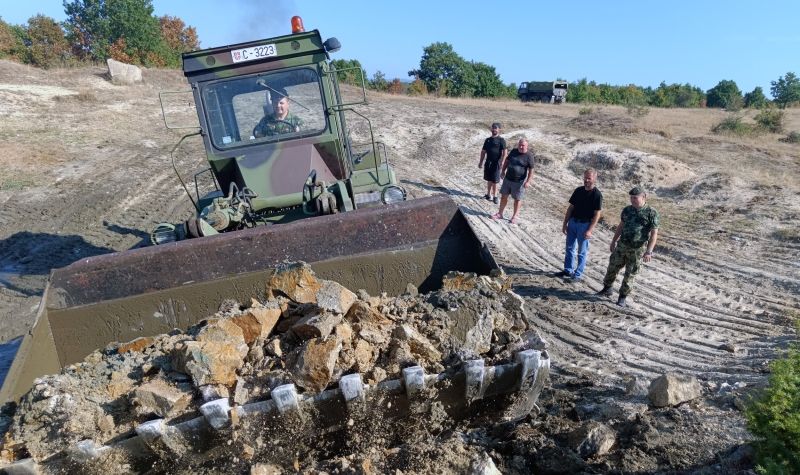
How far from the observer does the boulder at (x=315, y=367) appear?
2.94m

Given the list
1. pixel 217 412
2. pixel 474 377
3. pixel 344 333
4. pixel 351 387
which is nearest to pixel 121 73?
pixel 344 333

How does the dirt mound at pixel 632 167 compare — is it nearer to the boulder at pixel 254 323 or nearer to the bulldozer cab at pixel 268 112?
the bulldozer cab at pixel 268 112

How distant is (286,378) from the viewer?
9.78 ft

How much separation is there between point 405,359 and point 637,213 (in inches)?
164

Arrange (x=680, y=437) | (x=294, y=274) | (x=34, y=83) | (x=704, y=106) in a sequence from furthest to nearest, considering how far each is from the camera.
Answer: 1. (x=704, y=106)
2. (x=34, y=83)
3. (x=294, y=274)
4. (x=680, y=437)

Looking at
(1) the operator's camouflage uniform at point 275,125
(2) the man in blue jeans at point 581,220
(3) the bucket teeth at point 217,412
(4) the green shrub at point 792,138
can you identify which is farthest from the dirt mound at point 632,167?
(3) the bucket teeth at point 217,412

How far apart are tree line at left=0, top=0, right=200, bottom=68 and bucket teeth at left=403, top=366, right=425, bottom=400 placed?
32.1m

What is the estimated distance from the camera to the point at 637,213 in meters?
6.11

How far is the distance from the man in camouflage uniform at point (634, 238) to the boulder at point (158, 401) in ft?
16.7

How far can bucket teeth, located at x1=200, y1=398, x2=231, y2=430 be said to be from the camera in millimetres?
2779

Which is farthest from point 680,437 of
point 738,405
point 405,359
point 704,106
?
point 704,106

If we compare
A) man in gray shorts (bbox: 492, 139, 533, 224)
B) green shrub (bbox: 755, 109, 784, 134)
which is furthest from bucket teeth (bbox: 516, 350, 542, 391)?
green shrub (bbox: 755, 109, 784, 134)

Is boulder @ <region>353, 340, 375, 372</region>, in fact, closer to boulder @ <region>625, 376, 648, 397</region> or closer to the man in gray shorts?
boulder @ <region>625, 376, 648, 397</region>

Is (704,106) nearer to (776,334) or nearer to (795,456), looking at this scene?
(776,334)
